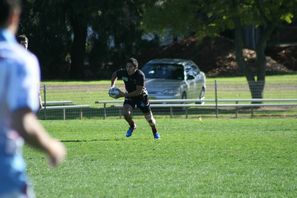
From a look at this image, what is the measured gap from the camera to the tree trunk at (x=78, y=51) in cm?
4894

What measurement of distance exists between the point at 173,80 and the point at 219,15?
3.38m

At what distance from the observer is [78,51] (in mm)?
49781

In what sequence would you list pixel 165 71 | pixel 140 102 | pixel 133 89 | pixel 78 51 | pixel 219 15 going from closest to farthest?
pixel 133 89
pixel 140 102
pixel 165 71
pixel 219 15
pixel 78 51

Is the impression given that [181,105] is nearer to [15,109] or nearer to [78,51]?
[15,109]

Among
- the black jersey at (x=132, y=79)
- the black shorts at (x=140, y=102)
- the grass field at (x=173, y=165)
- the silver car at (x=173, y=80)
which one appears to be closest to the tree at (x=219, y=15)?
the silver car at (x=173, y=80)

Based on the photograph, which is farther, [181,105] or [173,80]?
[173,80]

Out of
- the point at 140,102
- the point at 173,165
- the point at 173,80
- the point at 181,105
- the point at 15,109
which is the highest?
the point at 15,109

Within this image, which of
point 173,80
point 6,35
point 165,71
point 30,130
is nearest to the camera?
point 30,130

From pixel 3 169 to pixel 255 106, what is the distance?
22718 millimetres

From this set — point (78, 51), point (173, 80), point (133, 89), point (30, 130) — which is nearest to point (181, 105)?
point (173, 80)

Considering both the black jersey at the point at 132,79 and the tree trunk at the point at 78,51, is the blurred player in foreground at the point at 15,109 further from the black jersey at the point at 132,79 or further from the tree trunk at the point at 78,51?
the tree trunk at the point at 78,51

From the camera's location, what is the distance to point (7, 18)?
13.0 feet

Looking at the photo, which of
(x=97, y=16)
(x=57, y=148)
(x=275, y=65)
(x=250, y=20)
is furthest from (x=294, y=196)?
(x=275, y=65)

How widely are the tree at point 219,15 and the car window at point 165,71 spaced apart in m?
1.56
